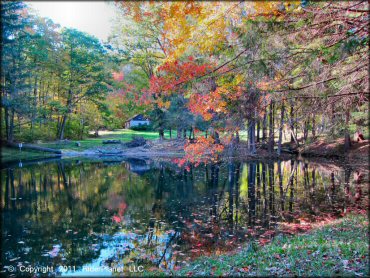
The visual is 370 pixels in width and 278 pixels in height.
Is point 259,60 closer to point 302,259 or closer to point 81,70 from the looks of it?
point 302,259

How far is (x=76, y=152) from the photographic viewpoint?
30234 mm

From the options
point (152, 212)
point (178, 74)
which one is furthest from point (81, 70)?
point (178, 74)

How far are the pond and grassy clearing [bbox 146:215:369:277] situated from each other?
109 centimetres

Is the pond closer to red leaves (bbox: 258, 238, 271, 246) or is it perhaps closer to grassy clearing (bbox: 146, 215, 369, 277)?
red leaves (bbox: 258, 238, 271, 246)

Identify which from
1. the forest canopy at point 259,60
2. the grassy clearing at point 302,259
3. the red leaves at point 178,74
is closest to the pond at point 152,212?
the grassy clearing at point 302,259

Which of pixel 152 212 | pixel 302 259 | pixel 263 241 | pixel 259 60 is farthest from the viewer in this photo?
pixel 152 212

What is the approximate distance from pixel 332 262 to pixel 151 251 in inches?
167

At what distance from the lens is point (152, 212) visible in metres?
10.7

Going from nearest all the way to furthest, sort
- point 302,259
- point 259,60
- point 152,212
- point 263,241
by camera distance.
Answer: point 302,259, point 259,60, point 263,241, point 152,212

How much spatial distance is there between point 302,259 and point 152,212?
642 centimetres

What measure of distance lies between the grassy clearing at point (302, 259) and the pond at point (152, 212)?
3.59 ft

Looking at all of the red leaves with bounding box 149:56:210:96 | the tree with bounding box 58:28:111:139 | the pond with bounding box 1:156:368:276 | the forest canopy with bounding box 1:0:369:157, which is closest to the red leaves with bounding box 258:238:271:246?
the pond with bounding box 1:156:368:276

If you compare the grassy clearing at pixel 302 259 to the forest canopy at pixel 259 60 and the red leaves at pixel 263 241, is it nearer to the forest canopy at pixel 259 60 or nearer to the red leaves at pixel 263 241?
the red leaves at pixel 263 241

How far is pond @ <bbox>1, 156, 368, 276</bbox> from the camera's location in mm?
7164
